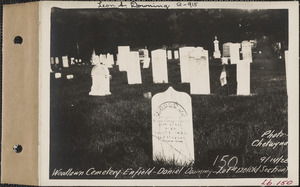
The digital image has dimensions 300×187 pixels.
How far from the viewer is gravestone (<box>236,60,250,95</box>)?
504 mm

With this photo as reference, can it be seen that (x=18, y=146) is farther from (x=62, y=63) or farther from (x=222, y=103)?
(x=222, y=103)

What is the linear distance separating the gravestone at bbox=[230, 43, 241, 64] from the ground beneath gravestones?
0.02 metres

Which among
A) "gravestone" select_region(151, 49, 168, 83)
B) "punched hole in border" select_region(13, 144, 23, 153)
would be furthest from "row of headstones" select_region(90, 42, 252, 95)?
"punched hole in border" select_region(13, 144, 23, 153)

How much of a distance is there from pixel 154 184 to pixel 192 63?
0.69ft

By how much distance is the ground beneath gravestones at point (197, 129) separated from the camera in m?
0.50

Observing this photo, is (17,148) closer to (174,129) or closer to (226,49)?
(174,129)

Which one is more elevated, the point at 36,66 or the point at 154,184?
the point at 36,66

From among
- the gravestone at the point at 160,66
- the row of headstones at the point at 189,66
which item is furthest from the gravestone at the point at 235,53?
the gravestone at the point at 160,66

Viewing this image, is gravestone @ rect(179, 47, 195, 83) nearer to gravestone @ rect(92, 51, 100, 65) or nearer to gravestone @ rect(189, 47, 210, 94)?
gravestone @ rect(189, 47, 210, 94)

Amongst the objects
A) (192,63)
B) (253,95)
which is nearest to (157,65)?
(192,63)

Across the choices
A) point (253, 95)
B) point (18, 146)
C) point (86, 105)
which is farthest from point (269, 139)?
point (18, 146)

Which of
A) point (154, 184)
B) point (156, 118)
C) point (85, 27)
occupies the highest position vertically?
point (85, 27)

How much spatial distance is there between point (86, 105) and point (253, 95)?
27 cm

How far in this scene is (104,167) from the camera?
0.50 meters
